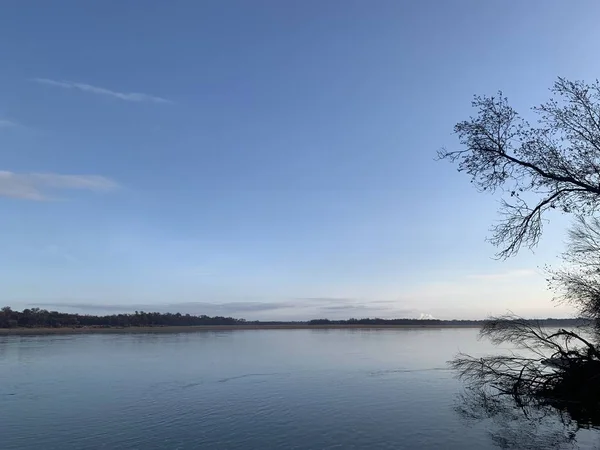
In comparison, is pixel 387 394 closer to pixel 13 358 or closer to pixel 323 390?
pixel 323 390

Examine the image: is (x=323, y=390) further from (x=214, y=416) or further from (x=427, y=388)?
(x=214, y=416)

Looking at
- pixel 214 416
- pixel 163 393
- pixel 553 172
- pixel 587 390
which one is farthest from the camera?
pixel 163 393

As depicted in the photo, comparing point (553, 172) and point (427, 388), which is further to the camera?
point (427, 388)

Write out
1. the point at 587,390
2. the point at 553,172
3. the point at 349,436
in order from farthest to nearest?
the point at 587,390 → the point at 553,172 → the point at 349,436

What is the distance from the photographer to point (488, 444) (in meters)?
14.1

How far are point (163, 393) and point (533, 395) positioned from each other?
16.8 metres

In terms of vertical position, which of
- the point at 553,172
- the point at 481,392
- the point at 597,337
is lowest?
the point at 481,392

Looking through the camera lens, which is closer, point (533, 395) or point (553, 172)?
point (553, 172)

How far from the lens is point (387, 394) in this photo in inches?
892

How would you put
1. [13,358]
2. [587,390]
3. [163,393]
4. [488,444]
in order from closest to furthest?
[488,444] < [587,390] < [163,393] < [13,358]

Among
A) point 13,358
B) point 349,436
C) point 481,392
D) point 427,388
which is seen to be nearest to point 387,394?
point 427,388

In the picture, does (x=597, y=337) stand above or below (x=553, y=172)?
below

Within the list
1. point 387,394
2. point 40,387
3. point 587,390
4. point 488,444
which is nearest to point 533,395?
point 587,390

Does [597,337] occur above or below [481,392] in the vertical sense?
above
